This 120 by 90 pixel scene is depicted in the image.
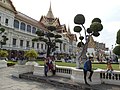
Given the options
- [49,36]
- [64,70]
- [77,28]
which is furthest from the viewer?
[49,36]

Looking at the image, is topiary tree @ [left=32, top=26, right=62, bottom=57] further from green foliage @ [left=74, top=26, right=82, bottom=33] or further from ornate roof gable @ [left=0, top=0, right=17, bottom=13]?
ornate roof gable @ [left=0, top=0, right=17, bottom=13]

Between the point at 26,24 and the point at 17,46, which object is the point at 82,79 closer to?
the point at 17,46

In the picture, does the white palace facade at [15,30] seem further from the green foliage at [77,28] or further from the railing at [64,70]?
the green foliage at [77,28]

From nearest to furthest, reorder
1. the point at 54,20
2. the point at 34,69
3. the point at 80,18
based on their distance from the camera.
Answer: the point at 80,18 → the point at 34,69 → the point at 54,20

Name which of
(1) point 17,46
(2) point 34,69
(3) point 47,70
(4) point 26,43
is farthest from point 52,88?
(4) point 26,43

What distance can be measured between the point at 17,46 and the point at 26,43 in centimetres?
442

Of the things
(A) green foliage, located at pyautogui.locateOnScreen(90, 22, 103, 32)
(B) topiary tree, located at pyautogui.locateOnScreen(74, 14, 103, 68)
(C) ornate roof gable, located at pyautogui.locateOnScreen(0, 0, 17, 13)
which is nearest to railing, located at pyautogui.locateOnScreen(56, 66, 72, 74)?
(B) topiary tree, located at pyautogui.locateOnScreen(74, 14, 103, 68)

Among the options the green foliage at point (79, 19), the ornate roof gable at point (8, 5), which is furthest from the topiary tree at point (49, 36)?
the ornate roof gable at point (8, 5)

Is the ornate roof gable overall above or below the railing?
above

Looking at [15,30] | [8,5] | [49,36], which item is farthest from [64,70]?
[8,5]

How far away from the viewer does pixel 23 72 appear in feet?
43.7

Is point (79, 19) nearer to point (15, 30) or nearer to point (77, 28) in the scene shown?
point (77, 28)

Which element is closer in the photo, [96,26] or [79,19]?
[96,26]

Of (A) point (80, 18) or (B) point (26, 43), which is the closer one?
(A) point (80, 18)
